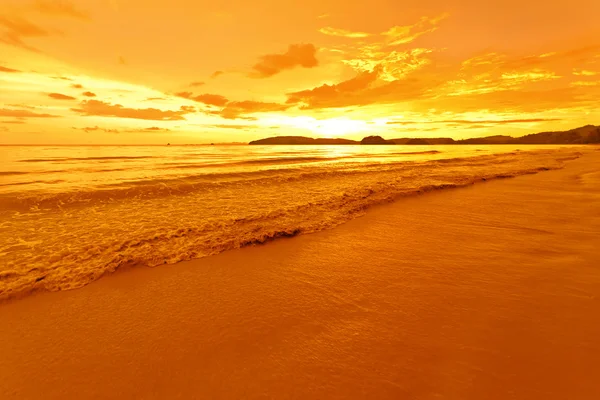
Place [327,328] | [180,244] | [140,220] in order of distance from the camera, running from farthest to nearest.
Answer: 1. [140,220]
2. [180,244]
3. [327,328]

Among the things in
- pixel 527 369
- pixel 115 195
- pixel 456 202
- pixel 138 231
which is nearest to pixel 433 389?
pixel 527 369

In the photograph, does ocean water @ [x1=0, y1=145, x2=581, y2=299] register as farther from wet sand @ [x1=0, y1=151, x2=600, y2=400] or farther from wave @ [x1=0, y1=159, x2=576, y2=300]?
wet sand @ [x1=0, y1=151, x2=600, y2=400]

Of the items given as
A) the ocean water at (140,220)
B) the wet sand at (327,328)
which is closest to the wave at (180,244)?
the ocean water at (140,220)

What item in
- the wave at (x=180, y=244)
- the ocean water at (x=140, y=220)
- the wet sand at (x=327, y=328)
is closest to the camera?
the wet sand at (x=327, y=328)

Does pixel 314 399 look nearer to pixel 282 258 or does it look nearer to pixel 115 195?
pixel 282 258

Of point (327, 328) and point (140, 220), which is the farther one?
point (140, 220)

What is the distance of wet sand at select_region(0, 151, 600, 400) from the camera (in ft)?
8.37

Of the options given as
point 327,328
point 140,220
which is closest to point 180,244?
point 140,220

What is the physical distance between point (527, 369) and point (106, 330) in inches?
191

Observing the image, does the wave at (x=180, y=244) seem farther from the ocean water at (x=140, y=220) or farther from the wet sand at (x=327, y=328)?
the wet sand at (x=327, y=328)

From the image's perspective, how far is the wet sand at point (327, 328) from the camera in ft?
8.37

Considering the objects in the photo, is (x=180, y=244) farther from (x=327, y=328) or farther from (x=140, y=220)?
(x=327, y=328)

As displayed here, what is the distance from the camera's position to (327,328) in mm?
3373

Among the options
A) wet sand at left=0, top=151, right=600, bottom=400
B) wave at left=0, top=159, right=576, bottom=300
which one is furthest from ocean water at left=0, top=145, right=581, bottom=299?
wet sand at left=0, top=151, right=600, bottom=400
